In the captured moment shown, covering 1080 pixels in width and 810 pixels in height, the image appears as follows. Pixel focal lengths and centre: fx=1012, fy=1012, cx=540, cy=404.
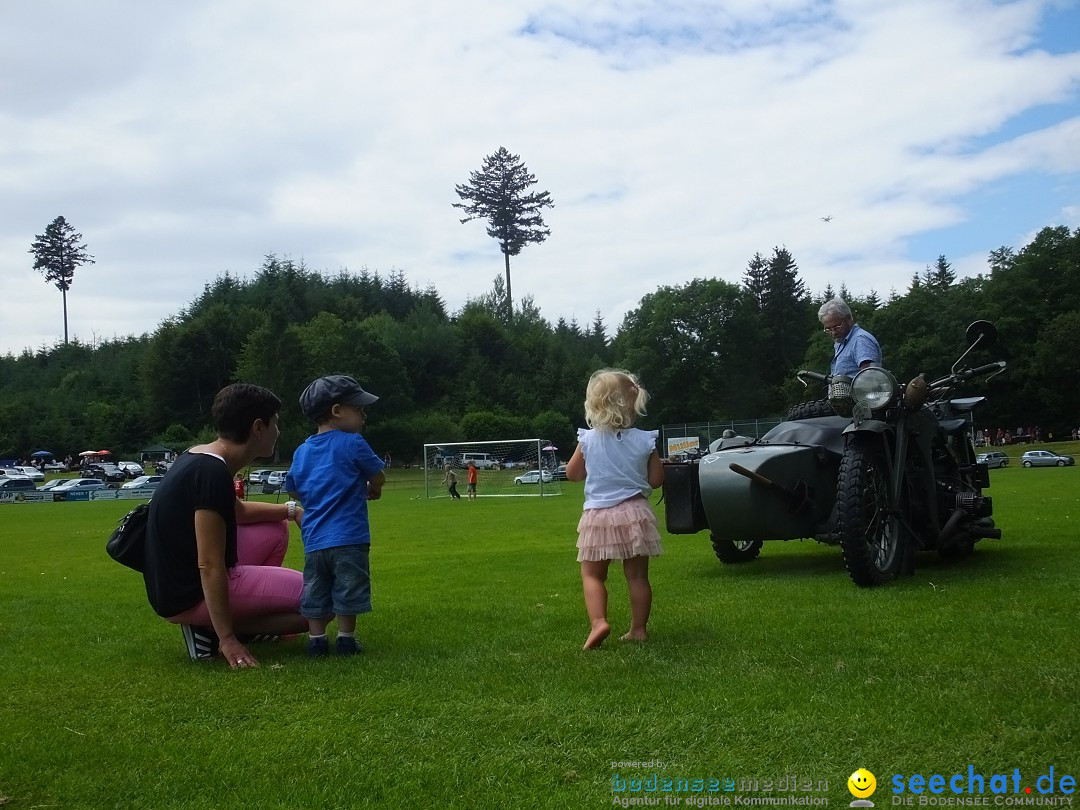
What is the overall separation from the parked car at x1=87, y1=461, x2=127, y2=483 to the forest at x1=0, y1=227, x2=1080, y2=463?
784 cm

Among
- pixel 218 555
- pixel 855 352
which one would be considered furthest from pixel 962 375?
A: pixel 218 555

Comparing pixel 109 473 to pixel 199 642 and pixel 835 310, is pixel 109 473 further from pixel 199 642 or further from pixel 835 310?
pixel 199 642

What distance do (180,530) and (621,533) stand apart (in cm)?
231

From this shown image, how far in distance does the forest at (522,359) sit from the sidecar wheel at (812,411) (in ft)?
210

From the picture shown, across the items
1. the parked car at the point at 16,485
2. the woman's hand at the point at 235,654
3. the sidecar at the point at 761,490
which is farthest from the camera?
the parked car at the point at 16,485

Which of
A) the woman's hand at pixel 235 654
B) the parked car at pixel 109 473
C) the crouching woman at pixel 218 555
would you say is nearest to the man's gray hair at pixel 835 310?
the crouching woman at pixel 218 555

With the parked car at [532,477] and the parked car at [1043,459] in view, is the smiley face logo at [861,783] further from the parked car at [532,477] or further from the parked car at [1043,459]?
the parked car at [1043,459]

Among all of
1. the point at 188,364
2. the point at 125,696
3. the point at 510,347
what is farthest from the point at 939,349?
the point at 125,696

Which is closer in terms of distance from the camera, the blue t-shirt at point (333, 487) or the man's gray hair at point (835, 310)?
the blue t-shirt at point (333, 487)

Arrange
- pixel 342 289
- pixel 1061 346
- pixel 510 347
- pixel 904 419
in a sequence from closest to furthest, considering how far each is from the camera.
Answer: pixel 904 419
pixel 1061 346
pixel 510 347
pixel 342 289

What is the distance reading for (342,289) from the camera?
127312mm

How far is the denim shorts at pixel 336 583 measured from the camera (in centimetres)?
523

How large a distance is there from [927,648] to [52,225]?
12906 cm

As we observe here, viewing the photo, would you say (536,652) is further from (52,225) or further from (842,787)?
(52,225)
